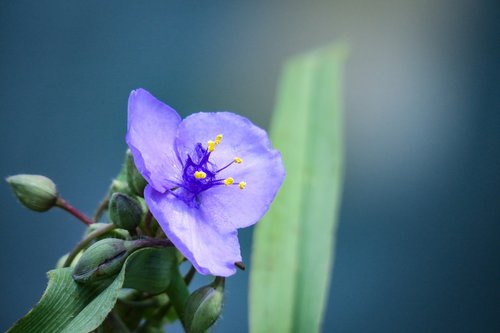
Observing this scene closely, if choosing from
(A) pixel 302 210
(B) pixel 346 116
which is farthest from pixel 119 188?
(B) pixel 346 116

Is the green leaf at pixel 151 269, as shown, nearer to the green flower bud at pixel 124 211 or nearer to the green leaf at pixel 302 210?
the green flower bud at pixel 124 211

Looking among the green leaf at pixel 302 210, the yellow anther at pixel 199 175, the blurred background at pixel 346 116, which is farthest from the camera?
the blurred background at pixel 346 116

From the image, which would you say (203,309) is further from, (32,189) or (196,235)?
(32,189)

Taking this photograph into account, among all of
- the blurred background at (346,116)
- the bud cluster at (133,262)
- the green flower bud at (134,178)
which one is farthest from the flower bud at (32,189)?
the blurred background at (346,116)

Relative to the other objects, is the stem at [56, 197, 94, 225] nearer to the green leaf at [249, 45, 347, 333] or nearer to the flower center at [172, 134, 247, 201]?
the flower center at [172, 134, 247, 201]

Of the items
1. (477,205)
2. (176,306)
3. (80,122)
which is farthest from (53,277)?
(477,205)
